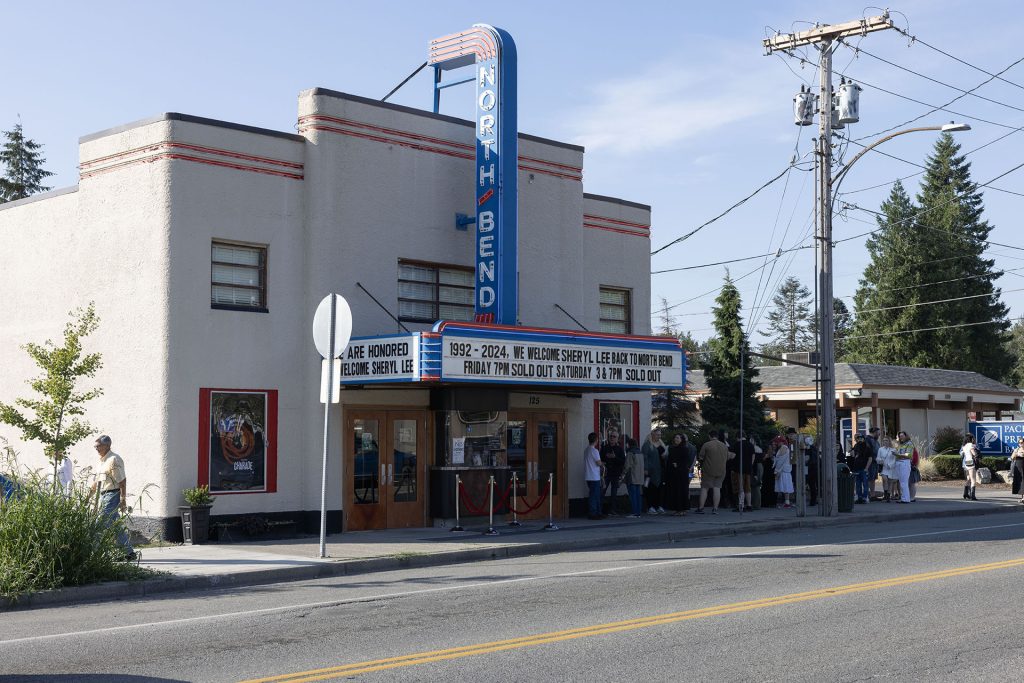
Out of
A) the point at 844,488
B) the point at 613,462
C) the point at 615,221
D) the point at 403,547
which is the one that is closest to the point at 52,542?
the point at 403,547

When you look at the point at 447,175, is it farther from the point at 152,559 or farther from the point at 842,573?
the point at 842,573

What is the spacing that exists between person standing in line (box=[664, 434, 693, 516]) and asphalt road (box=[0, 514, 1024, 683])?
7.87 metres

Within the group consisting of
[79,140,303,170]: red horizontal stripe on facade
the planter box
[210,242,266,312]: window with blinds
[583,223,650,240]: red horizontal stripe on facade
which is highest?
[79,140,303,170]: red horizontal stripe on facade

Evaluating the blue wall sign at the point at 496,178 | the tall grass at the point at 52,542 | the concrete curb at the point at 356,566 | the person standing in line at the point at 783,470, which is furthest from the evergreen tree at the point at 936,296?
the tall grass at the point at 52,542

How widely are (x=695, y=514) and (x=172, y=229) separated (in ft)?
38.3

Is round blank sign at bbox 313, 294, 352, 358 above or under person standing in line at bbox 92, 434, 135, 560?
above

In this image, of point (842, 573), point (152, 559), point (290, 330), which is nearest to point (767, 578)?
point (842, 573)

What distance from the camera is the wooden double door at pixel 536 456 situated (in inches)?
858

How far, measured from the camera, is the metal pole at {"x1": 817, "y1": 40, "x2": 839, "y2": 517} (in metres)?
22.4

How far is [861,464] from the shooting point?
88.8 ft

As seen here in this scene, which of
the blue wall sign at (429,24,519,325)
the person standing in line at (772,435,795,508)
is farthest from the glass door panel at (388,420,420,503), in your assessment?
the person standing in line at (772,435,795,508)

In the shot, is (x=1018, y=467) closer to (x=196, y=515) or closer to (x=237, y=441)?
(x=237, y=441)

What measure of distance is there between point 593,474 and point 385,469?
4306mm

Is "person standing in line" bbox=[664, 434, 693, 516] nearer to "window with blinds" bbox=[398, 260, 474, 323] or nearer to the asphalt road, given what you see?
"window with blinds" bbox=[398, 260, 474, 323]
